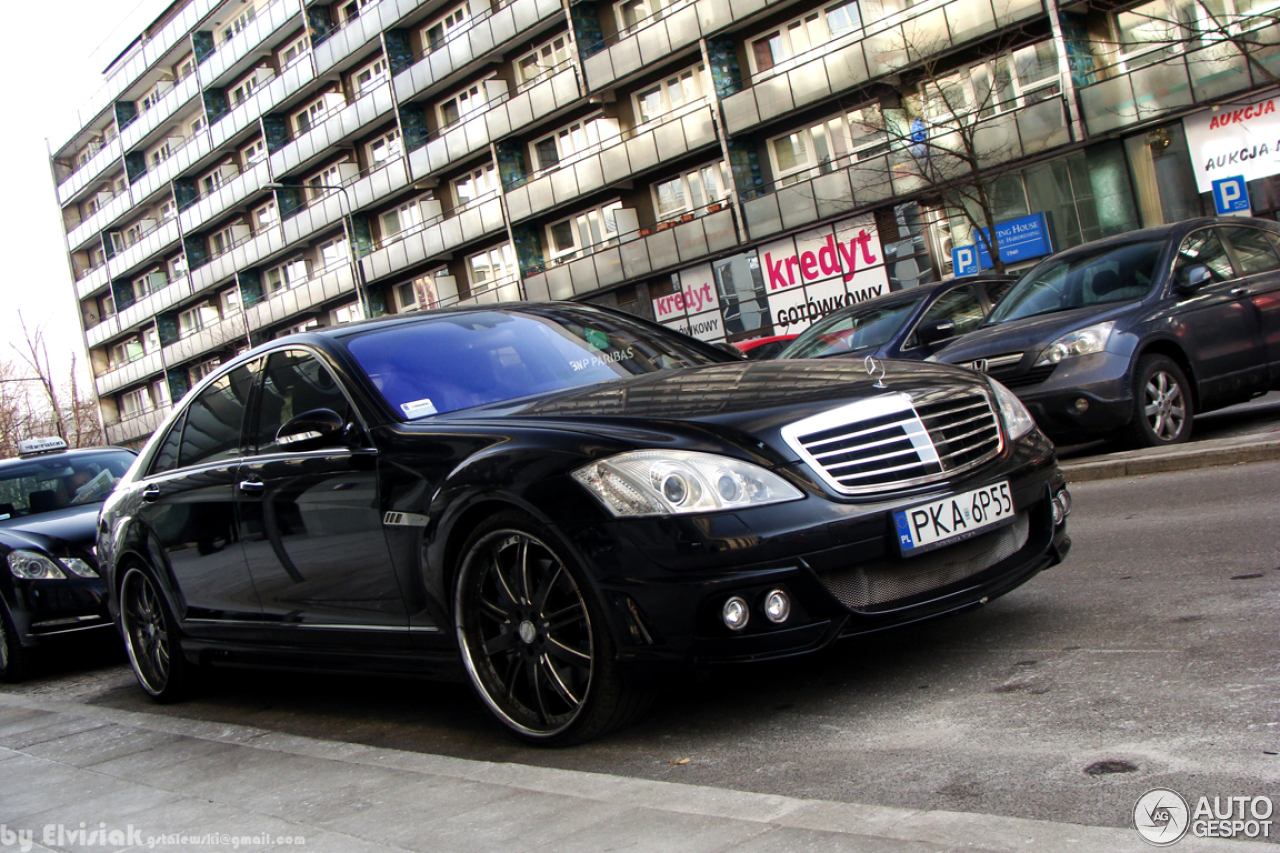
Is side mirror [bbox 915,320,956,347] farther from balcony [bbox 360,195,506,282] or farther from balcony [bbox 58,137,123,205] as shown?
balcony [bbox 58,137,123,205]

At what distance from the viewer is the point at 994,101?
25578 millimetres

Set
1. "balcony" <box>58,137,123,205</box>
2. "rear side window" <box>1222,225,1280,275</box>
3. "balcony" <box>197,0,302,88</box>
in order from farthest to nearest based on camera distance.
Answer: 1. "balcony" <box>58,137,123,205</box>
2. "balcony" <box>197,0,302,88</box>
3. "rear side window" <box>1222,225,1280,275</box>

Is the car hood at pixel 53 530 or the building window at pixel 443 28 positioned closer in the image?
the car hood at pixel 53 530

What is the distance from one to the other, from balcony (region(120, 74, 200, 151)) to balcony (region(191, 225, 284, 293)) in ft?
23.4

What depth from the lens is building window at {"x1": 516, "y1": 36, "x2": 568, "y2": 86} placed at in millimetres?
35375

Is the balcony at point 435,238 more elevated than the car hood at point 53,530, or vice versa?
the balcony at point 435,238

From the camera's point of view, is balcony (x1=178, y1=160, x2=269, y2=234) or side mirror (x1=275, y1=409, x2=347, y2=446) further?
balcony (x1=178, y1=160, x2=269, y2=234)

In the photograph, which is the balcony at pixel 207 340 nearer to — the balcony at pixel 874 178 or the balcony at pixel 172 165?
the balcony at pixel 172 165

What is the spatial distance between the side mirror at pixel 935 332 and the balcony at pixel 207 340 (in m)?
44.4

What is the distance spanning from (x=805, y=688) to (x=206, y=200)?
182ft

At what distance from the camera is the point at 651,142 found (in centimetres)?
3212

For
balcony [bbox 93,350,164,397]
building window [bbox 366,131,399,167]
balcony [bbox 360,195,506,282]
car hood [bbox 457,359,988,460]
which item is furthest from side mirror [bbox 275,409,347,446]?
balcony [bbox 93,350,164,397]

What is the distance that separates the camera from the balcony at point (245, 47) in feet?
152

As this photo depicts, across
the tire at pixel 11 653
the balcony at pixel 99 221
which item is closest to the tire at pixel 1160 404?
the tire at pixel 11 653
